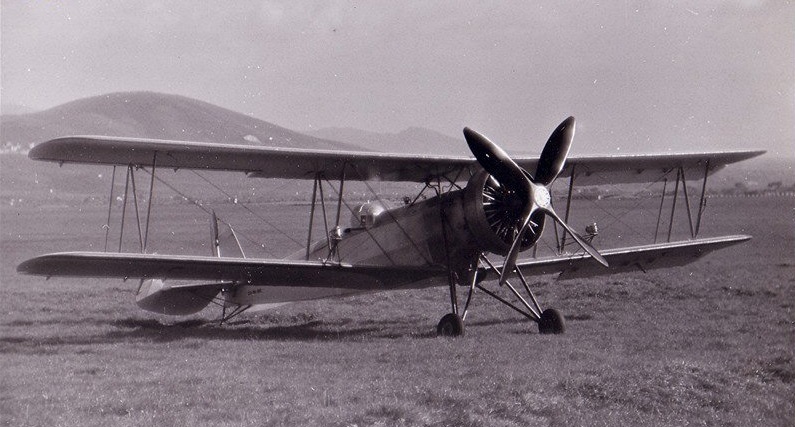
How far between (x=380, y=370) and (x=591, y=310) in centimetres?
617

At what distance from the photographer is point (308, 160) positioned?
895 centimetres

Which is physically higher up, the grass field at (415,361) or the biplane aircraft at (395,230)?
the biplane aircraft at (395,230)

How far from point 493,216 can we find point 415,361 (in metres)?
2.49

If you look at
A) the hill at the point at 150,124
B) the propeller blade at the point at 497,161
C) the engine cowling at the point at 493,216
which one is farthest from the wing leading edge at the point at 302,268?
the hill at the point at 150,124

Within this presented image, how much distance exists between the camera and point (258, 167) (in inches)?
359

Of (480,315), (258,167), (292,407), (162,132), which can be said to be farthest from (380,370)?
(162,132)

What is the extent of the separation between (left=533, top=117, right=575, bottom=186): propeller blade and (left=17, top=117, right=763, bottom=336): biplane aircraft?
0.01 metres

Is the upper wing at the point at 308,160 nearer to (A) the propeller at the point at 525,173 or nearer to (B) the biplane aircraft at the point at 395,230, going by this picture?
(B) the biplane aircraft at the point at 395,230

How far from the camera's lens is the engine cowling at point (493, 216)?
8648 millimetres

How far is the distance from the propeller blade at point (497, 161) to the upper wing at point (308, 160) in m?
0.95

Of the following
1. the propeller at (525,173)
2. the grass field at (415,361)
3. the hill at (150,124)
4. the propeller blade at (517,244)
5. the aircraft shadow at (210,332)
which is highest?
the hill at (150,124)

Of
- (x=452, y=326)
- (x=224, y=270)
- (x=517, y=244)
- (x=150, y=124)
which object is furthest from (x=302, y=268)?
(x=150, y=124)

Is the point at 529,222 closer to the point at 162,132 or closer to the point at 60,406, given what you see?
the point at 60,406

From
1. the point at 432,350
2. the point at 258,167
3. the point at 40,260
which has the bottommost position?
the point at 432,350
